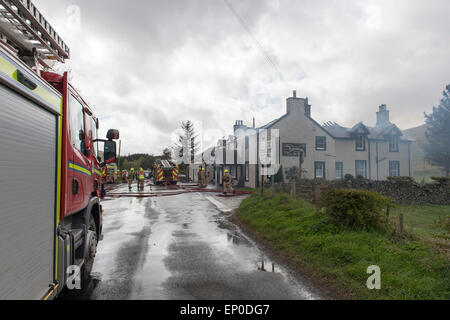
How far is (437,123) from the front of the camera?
145ft

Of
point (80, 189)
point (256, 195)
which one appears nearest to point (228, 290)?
point (80, 189)

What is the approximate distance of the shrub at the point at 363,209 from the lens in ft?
21.7

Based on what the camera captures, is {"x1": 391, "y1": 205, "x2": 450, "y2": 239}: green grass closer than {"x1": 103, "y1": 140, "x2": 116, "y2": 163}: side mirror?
No

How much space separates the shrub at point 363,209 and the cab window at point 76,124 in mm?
5591

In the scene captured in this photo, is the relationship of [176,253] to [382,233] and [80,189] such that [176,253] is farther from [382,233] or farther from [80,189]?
[382,233]

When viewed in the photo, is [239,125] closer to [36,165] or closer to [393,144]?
[393,144]

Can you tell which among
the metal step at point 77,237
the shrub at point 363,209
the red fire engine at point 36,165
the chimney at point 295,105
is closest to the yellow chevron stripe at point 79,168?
the red fire engine at point 36,165

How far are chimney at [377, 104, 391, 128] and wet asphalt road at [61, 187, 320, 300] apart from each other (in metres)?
30.6

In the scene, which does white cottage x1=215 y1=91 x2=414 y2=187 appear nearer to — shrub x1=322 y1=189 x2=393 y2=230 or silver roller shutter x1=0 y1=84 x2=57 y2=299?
shrub x1=322 y1=189 x2=393 y2=230

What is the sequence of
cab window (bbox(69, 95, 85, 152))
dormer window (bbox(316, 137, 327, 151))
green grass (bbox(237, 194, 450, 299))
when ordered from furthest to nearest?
dormer window (bbox(316, 137, 327, 151)) < green grass (bbox(237, 194, 450, 299)) < cab window (bbox(69, 95, 85, 152))

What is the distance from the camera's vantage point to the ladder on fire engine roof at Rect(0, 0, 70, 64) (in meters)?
3.14

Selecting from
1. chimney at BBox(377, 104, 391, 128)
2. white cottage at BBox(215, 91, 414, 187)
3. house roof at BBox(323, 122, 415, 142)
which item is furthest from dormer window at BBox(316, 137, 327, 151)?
chimney at BBox(377, 104, 391, 128)

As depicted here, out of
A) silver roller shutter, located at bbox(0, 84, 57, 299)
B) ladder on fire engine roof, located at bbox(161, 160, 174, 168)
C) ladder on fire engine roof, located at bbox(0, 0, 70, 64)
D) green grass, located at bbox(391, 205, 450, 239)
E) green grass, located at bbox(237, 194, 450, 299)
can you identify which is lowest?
green grass, located at bbox(391, 205, 450, 239)
